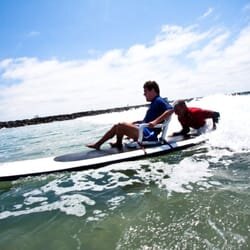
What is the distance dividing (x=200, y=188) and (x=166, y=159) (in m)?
2.27

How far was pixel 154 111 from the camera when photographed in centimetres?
703

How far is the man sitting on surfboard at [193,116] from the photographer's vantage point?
26.7ft

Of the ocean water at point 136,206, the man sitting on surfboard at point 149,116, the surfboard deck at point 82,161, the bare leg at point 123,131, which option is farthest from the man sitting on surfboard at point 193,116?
→ the ocean water at point 136,206

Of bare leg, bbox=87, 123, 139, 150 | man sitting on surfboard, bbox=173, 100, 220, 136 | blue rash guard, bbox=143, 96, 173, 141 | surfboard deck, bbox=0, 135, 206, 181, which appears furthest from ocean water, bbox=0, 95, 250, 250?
man sitting on surfboard, bbox=173, 100, 220, 136

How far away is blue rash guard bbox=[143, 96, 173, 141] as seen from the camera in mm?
6957

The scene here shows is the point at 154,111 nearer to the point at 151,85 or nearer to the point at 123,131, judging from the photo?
the point at 151,85

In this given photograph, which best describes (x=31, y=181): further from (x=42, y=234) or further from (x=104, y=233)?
(x=104, y=233)

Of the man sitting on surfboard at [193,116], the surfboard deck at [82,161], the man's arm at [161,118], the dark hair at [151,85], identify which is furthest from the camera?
the man sitting on surfboard at [193,116]

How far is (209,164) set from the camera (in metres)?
5.70

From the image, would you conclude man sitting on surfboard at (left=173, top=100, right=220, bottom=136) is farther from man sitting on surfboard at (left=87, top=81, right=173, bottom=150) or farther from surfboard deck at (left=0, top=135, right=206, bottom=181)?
man sitting on surfboard at (left=87, top=81, right=173, bottom=150)

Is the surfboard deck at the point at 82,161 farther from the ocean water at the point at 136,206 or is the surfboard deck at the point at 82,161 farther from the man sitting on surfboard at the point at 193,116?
the man sitting on surfboard at the point at 193,116

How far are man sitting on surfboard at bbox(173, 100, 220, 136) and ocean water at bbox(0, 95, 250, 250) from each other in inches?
75.7

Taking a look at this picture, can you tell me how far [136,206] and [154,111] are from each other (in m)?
3.34

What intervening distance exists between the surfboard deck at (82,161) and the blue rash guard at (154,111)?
324mm
